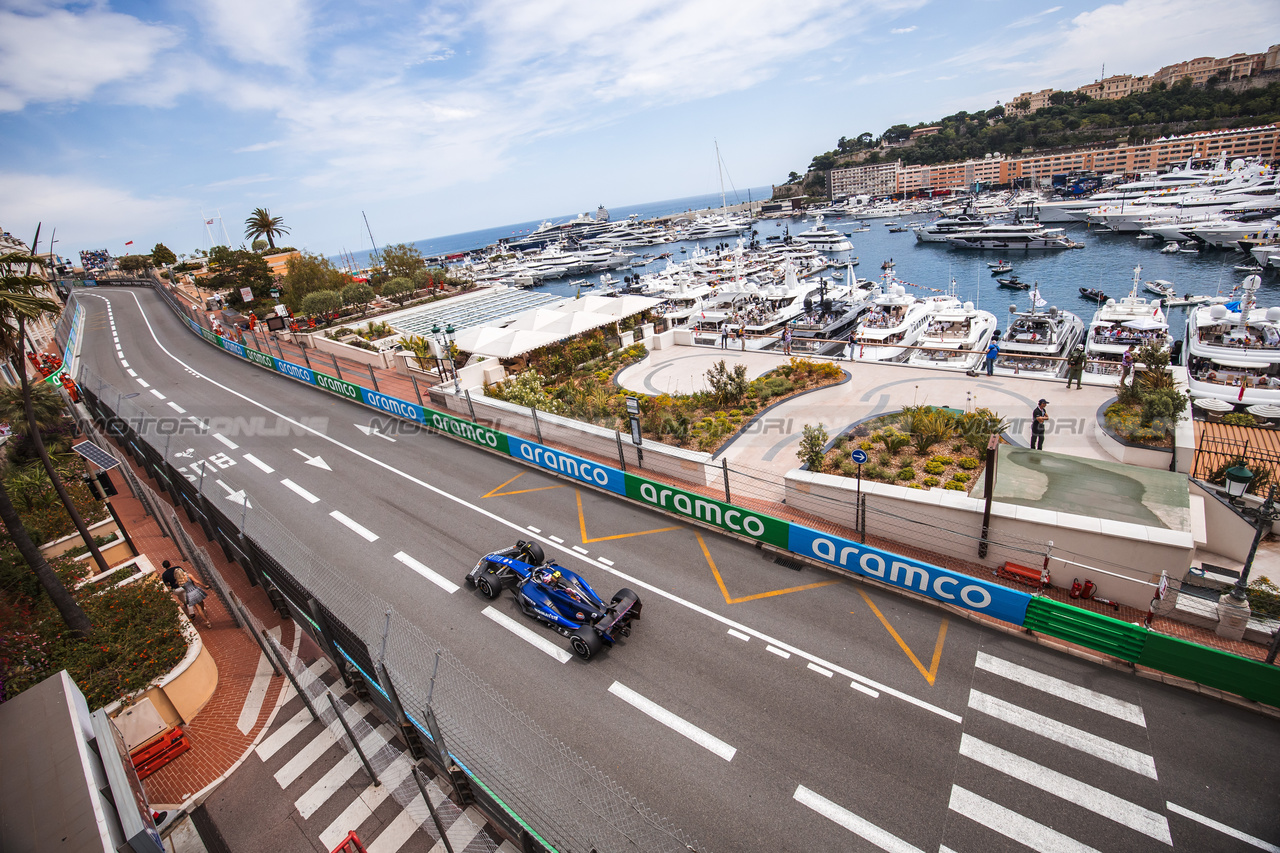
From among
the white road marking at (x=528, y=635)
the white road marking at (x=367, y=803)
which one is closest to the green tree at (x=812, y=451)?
the white road marking at (x=528, y=635)

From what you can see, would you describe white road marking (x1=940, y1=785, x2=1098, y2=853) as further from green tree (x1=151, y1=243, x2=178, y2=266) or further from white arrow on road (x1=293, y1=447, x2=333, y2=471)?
green tree (x1=151, y1=243, x2=178, y2=266)

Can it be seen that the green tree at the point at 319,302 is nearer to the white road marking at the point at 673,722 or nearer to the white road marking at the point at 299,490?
the white road marking at the point at 299,490

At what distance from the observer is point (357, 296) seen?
4300 cm

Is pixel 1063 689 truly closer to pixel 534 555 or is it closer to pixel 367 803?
pixel 534 555

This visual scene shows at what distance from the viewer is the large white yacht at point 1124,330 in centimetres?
2786

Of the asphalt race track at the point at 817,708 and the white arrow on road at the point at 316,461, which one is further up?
the white arrow on road at the point at 316,461

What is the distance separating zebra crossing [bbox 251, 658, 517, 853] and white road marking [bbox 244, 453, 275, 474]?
12264mm

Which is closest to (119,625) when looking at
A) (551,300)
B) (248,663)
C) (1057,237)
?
(248,663)

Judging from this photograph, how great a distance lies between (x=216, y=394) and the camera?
92.1ft

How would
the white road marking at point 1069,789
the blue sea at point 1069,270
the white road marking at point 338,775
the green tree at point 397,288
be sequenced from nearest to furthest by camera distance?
the white road marking at point 1069,789 → the white road marking at point 338,775 → the green tree at point 397,288 → the blue sea at point 1069,270

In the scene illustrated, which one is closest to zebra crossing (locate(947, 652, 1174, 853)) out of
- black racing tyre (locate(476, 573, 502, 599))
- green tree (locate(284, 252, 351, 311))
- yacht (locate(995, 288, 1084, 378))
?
black racing tyre (locate(476, 573, 502, 599))

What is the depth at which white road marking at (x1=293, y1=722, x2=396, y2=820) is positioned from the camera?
7648 mm

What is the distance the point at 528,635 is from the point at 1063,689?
367 inches

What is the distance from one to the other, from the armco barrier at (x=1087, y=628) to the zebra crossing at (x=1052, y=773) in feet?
3.06
